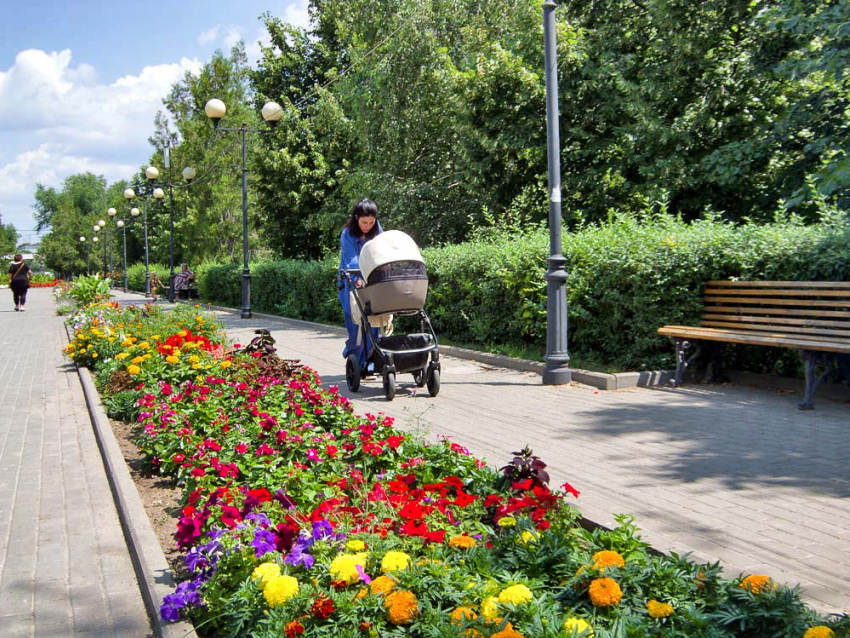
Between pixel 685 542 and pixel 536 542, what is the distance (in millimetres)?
1080

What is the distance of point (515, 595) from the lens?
Answer: 2625 mm

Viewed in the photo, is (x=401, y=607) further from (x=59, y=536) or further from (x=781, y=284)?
(x=781, y=284)

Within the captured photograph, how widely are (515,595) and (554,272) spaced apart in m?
6.66

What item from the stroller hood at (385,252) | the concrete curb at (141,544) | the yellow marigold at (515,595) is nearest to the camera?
the yellow marigold at (515,595)

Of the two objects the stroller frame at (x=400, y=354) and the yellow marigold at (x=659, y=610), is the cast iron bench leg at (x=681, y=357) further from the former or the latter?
the yellow marigold at (x=659, y=610)

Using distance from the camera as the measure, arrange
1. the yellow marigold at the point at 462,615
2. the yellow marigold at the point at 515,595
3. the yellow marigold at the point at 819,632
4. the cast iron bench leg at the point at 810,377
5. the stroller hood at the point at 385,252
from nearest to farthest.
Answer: the yellow marigold at the point at 819,632
the yellow marigold at the point at 462,615
the yellow marigold at the point at 515,595
the cast iron bench leg at the point at 810,377
the stroller hood at the point at 385,252

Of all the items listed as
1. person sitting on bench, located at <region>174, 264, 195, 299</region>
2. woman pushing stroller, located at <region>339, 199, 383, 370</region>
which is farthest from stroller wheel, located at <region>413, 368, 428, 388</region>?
person sitting on bench, located at <region>174, 264, 195, 299</region>

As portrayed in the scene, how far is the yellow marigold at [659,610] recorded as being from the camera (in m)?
2.57

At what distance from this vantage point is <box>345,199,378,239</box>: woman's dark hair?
339 inches

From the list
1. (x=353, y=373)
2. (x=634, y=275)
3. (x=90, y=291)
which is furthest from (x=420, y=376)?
(x=90, y=291)

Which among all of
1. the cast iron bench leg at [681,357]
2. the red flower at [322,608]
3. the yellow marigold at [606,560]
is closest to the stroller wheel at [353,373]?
the cast iron bench leg at [681,357]


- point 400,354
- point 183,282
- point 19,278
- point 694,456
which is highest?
point 19,278

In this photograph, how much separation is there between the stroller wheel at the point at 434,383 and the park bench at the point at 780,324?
8.47 feet

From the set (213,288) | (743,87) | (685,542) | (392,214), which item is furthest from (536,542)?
(213,288)
